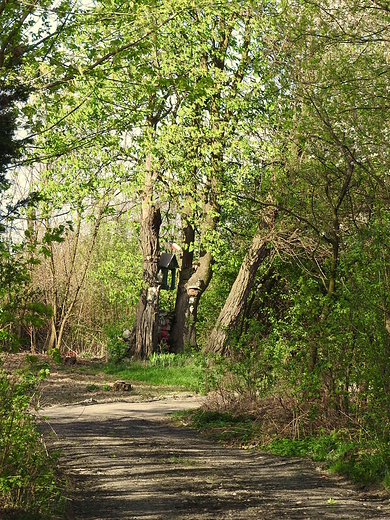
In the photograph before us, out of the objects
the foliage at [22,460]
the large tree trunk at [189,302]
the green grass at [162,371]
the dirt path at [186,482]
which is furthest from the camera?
the large tree trunk at [189,302]

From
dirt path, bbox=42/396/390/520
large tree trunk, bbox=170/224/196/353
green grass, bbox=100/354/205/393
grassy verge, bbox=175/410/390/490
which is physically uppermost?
large tree trunk, bbox=170/224/196/353

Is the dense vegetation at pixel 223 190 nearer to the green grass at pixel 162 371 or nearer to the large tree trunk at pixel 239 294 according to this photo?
the large tree trunk at pixel 239 294

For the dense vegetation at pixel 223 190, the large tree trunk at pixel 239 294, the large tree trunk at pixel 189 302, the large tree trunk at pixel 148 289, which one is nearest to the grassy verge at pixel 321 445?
the dense vegetation at pixel 223 190

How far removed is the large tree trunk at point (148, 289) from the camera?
22.2 meters

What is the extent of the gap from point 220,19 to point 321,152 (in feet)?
40.4

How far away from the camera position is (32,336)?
2284 centimetres

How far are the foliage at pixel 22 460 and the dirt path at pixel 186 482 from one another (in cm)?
35

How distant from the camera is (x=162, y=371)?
765 inches

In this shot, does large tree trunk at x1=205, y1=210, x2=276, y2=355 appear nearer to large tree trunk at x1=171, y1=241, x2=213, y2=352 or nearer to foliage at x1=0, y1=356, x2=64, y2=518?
large tree trunk at x1=171, y1=241, x2=213, y2=352

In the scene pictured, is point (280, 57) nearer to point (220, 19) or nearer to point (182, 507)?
point (182, 507)

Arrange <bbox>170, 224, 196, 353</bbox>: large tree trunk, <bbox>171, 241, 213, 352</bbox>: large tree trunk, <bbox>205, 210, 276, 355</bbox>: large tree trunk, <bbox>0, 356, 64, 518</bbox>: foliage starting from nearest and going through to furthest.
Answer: <bbox>0, 356, 64, 518</bbox>: foliage < <bbox>205, 210, 276, 355</bbox>: large tree trunk < <bbox>171, 241, 213, 352</bbox>: large tree trunk < <bbox>170, 224, 196, 353</bbox>: large tree trunk

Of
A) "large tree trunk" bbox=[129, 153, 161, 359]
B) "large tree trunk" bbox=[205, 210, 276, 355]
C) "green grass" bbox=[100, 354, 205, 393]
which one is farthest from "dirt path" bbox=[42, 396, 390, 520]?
"large tree trunk" bbox=[129, 153, 161, 359]

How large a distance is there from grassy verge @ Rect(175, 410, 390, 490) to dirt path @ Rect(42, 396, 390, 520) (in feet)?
0.66

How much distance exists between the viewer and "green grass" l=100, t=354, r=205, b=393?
17831 mm
